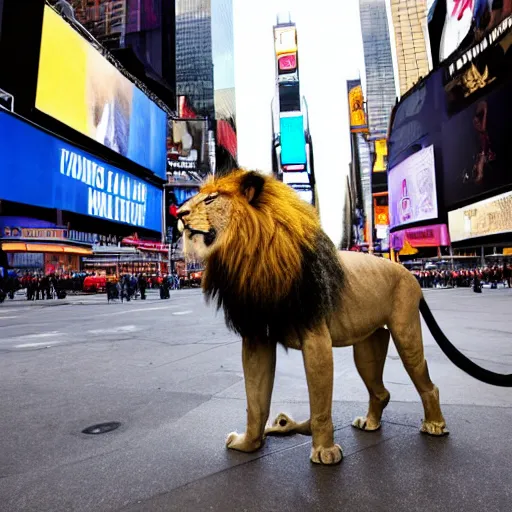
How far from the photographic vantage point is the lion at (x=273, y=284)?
2.08 m

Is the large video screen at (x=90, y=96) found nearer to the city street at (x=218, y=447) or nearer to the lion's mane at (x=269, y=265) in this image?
the city street at (x=218, y=447)

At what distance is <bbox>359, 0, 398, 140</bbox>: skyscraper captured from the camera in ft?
260

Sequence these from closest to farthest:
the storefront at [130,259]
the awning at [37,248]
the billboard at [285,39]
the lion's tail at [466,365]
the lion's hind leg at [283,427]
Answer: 1. the lion's tail at [466,365]
2. the lion's hind leg at [283,427]
3. the awning at [37,248]
4. the storefront at [130,259]
5. the billboard at [285,39]

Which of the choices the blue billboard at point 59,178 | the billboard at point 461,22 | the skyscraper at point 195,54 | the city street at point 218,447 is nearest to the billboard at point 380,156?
the skyscraper at point 195,54

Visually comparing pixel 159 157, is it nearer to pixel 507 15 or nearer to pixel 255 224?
pixel 507 15

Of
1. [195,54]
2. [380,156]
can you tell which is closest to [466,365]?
[380,156]

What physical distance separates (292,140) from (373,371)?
10045 cm

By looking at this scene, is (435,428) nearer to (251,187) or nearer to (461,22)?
Result: (251,187)

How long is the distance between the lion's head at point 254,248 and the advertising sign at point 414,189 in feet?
120

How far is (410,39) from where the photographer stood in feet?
201

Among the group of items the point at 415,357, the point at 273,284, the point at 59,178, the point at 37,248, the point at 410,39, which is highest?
the point at 410,39

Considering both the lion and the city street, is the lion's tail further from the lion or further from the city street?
the lion

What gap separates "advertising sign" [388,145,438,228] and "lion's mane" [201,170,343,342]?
3665 cm

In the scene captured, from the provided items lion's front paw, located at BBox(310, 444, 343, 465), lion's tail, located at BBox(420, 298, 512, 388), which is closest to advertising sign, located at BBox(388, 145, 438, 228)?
lion's tail, located at BBox(420, 298, 512, 388)
